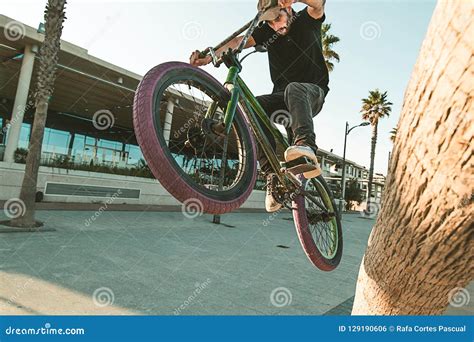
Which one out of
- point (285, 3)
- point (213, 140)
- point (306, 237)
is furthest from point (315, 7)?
point (306, 237)

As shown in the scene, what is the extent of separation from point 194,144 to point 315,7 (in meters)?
1.30

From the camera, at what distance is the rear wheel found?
5.48 ft

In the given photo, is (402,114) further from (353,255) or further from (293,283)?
(353,255)

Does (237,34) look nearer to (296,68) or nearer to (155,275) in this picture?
(296,68)

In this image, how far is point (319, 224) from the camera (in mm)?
4004

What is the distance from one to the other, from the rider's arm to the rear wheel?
0.83 metres

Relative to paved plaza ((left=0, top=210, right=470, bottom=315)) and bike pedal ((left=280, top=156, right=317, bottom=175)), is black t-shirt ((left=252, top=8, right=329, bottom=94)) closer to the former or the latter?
bike pedal ((left=280, top=156, right=317, bottom=175))

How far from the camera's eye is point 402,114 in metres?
0.88

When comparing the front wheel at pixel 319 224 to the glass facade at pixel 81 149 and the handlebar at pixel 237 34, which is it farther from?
the glass facade at pixel 81 149

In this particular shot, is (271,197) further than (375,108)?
No

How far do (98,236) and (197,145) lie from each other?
364 inches

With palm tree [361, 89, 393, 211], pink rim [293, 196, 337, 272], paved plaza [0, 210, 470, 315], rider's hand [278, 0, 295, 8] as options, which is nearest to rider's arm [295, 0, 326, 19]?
rider's hand [278, 0, 295, 8]

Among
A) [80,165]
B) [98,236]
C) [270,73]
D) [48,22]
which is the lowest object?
[98,236]
